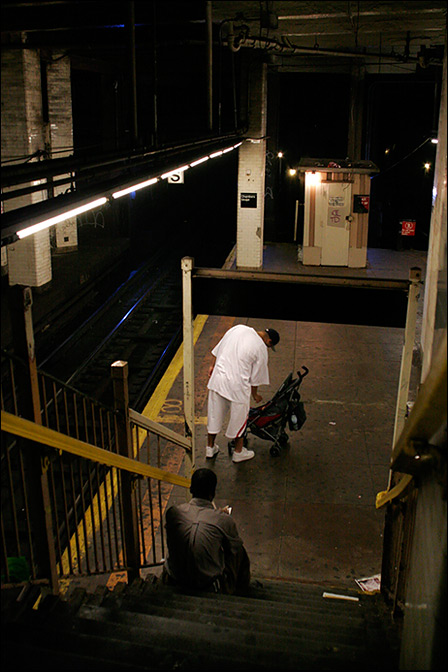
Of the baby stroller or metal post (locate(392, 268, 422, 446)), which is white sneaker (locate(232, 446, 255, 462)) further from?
metal post (locate(392, 268, 422, 446))

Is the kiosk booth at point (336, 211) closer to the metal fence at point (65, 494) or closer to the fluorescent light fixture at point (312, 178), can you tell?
the fluorescent light fixture at point (312, 178)

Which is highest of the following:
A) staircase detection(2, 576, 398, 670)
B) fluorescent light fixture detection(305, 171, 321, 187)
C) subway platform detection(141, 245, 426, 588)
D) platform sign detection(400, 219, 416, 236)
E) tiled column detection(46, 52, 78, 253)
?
tiled column detection(46, 52, 78, 253)

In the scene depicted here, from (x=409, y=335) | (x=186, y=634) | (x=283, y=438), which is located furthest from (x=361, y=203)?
(x=186, y=634)

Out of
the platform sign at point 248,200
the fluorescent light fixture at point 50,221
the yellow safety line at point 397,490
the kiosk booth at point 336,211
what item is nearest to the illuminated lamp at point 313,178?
the kiosk booth at point 336,211

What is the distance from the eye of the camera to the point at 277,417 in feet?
23.8

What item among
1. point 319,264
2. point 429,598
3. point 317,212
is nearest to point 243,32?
point 317,212

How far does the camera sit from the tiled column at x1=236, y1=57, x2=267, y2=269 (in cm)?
1491

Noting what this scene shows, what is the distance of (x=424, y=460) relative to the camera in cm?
217

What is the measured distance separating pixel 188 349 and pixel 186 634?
3.17 metres

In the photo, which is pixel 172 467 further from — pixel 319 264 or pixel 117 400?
pixel 319 264

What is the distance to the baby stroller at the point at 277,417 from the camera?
725 cm

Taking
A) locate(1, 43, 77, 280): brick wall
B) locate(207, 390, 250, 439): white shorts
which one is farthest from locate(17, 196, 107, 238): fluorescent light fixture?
locate(1, 43, 77, 280): brick wall

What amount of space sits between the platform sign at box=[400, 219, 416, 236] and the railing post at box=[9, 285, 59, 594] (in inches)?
655

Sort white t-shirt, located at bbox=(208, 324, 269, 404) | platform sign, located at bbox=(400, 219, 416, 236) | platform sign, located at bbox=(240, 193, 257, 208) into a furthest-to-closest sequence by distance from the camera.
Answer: platform sign, located at bbox=(400, 219, 416, 236) → platform sign, located at bbox=(240, 193, 257, 208) → white t-shirt, located at bbox=(208, 324, 269, 404)
